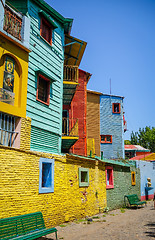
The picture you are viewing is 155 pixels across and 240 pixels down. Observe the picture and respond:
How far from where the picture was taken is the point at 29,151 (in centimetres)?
821

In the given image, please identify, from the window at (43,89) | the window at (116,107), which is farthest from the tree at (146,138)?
the window at (43,89)

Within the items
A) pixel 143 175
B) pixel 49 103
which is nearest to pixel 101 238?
pixel 49 103

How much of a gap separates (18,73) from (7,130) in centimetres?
233

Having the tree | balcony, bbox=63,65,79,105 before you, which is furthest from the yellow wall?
the tree

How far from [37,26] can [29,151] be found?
5.65 metres

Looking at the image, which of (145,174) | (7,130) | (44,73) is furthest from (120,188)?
(7,130)

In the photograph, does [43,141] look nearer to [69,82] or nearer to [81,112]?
[69,82]

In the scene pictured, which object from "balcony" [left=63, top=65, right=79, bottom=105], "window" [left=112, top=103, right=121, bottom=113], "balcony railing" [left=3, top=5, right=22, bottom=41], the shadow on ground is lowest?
the shadow on ground

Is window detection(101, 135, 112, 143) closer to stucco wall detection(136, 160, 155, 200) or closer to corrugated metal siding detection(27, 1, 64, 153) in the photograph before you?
stucco wall detection(136, 160, 155, 200)

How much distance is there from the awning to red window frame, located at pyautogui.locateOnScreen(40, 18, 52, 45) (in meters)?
1.64

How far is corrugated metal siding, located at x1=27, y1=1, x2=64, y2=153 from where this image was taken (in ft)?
30.5

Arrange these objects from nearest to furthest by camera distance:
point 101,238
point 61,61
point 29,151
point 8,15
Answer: point 101,238, point 29,151, point 8,15, point 61,61

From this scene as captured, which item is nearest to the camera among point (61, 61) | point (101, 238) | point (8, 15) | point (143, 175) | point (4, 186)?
point (4, 186)

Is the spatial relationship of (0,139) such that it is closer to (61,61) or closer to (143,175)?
(61,61)
